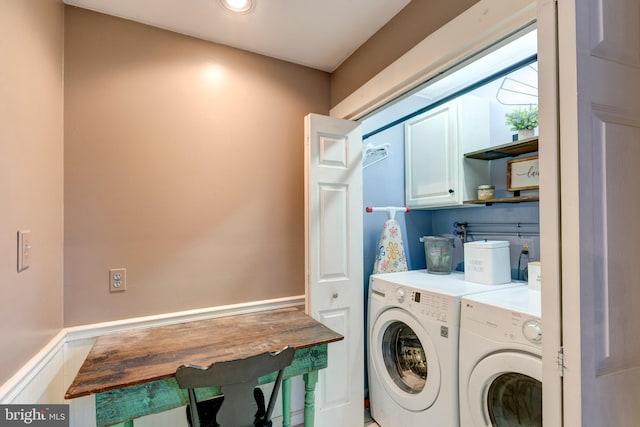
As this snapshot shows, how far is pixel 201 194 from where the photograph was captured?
1.72m

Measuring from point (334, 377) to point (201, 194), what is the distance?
4.55 feet

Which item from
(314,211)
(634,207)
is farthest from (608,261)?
(314,211)

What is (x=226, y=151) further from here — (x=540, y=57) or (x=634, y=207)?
(x=634, y=207)

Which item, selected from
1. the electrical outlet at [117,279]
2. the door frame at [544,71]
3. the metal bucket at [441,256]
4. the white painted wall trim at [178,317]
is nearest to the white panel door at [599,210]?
the door frame at [544,71]

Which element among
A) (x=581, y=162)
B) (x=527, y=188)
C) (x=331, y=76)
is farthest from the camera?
(x=331, y=76)

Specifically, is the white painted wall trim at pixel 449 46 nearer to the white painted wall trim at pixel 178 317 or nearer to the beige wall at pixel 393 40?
the beige wall at pixel 393 40

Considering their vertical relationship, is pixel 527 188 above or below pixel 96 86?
below

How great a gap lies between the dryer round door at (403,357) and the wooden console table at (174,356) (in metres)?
0.57

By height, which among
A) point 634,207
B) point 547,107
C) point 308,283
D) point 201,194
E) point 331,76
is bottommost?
point 308,283

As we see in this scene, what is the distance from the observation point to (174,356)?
47.3 inches

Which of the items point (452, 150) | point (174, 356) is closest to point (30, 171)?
point (174, 356)

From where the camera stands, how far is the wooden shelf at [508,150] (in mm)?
1758

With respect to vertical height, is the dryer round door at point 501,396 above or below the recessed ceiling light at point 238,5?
below

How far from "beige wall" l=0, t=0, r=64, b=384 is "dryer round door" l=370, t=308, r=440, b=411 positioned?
1718 millimetres
